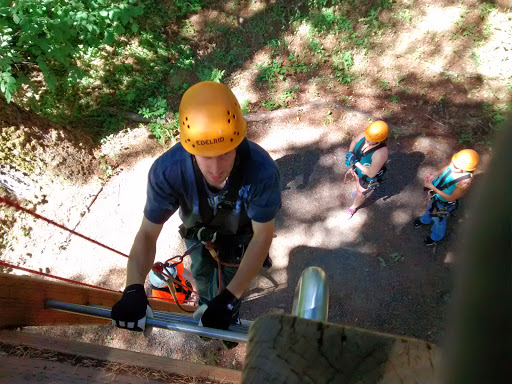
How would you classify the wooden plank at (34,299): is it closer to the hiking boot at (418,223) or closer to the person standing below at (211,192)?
the person standing below at (211,192)

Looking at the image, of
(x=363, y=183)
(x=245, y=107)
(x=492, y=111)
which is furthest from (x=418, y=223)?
(x=245, y=107)

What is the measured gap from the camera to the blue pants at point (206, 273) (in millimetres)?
3385

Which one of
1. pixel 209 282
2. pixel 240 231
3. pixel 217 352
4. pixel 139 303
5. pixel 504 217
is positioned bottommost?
pixel 217 352

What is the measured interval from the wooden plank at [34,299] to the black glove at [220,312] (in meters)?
0.78

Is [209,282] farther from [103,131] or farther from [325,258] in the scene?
[103,131]

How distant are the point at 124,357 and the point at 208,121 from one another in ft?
4.61

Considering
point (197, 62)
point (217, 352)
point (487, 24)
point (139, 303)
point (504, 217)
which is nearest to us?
point (504, 217)

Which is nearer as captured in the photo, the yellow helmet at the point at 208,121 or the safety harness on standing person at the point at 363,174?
the yellow helmet at the point at 208,121

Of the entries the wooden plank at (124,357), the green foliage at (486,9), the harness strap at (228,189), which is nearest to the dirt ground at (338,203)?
the green foliage at (486,9)

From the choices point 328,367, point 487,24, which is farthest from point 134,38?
point 328,367

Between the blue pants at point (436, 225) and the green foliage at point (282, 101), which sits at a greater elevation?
the green foliage at point (282, 101)

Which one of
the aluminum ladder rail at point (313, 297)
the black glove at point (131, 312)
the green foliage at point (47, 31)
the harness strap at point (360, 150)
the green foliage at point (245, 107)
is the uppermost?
the green foliage at point (47, 31)

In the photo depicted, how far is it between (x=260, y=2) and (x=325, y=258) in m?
5.96

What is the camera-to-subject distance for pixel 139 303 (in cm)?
213
